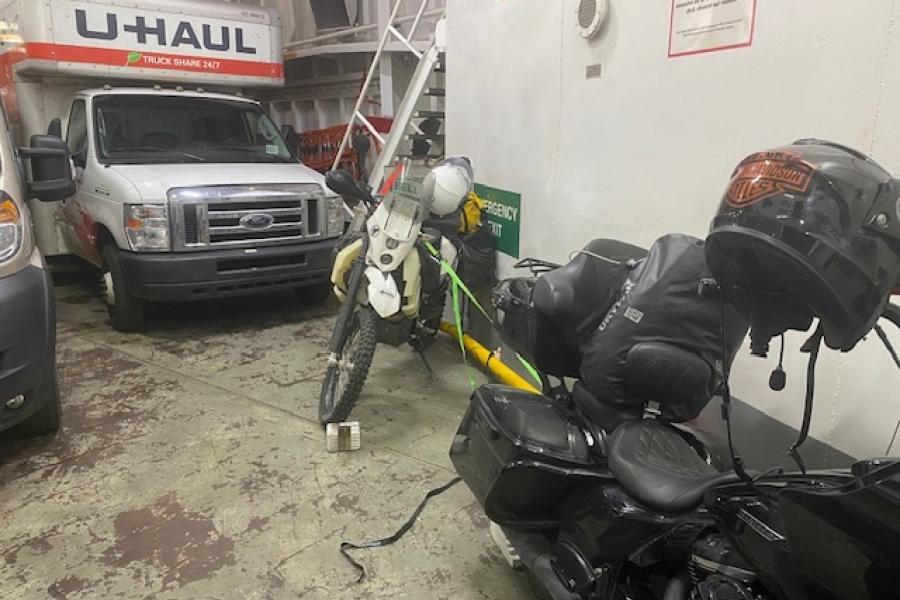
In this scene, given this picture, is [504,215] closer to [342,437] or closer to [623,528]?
[342,437]

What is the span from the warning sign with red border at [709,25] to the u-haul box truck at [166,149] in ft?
10.6

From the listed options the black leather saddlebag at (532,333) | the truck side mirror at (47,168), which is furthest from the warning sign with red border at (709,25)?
the truck side mirror at (47,168)

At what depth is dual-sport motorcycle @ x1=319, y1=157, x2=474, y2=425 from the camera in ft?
10.7

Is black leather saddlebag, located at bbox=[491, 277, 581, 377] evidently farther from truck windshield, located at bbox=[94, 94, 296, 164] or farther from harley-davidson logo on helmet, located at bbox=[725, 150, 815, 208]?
truck windshield, located at bbox=[94, 94, 296, 164]

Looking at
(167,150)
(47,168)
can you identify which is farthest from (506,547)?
(167,150)

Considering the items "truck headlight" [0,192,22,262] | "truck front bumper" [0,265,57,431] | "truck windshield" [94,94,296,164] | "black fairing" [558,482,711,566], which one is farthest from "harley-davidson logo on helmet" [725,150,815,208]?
"truck windshield" [94,94,296,164]

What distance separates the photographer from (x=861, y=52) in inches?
71.9

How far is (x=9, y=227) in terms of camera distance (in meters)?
2.82

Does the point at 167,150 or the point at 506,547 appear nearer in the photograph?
the point at 506,547

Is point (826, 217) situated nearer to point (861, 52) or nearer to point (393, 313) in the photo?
point (861, 52)

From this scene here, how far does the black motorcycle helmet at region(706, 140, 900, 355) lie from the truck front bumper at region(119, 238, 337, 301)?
4043mm

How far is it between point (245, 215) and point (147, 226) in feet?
2.21

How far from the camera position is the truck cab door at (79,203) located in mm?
5039

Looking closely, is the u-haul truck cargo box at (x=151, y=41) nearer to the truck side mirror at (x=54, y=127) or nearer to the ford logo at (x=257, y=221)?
the truck side mirror at (x=54, y=127)
